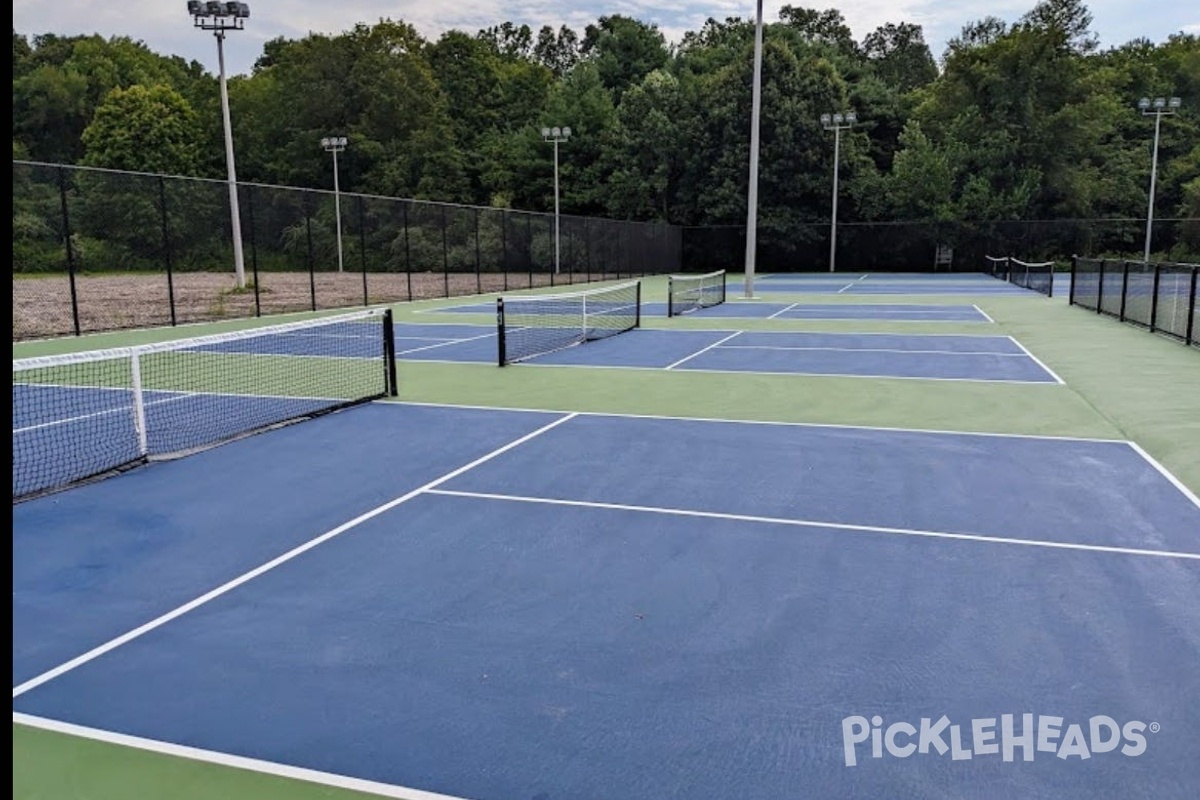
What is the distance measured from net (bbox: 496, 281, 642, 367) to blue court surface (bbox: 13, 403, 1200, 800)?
6871 millimetres

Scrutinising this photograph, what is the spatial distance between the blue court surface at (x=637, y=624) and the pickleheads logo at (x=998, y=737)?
2cm

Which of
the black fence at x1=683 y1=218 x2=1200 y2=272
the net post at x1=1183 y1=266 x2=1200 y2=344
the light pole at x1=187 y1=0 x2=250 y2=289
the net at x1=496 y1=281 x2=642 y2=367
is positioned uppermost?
the light pole at x1=187 y1=0 x2=250 y2=289

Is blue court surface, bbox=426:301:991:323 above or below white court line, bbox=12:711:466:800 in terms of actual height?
above

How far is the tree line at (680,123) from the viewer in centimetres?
4916

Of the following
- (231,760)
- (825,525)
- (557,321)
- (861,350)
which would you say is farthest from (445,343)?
(231,760)

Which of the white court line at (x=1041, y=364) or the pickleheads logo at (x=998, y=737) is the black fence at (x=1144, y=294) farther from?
the pickleheads logo at (x=998, y=737)

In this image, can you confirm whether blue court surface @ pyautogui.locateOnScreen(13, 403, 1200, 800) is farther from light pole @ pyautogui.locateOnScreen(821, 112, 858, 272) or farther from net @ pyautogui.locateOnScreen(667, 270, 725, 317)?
light pole @ pyautogui.locateOnScreen(821, 112, 858, 272)

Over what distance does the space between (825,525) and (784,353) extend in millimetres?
9118

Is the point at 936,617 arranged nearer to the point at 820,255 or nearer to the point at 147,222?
the point at 147,222

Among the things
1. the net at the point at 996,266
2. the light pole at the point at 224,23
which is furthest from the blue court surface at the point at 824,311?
the net at the point at 996,266

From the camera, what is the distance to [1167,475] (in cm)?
724

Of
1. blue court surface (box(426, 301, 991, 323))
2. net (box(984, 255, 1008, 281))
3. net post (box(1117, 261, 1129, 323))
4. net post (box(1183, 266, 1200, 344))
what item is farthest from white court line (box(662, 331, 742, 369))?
net (box(984, 255, 1008, 281))

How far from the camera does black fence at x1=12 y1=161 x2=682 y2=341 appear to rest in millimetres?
27250

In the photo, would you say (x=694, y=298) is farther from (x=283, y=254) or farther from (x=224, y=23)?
(x=283, y=254)
